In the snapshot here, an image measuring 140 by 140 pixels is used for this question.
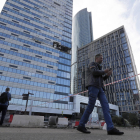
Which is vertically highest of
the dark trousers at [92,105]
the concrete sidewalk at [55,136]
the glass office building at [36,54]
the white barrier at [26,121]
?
the glass office building at [36,54]

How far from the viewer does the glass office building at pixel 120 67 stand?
176 feet

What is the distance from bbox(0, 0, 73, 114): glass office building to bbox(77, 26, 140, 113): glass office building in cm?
3045

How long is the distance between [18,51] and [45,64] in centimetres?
1013

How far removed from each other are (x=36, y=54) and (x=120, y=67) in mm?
Answer: 46192

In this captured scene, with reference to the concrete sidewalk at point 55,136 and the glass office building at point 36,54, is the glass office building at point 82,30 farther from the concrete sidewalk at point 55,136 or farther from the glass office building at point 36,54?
Result: the concrete sidewalk at point 55,136

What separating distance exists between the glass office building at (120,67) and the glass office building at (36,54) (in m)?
30.4

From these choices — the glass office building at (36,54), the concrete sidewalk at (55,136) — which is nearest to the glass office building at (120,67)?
the glass office building at (36,54)

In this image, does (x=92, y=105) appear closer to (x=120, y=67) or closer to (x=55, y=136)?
(x=55, y=136)

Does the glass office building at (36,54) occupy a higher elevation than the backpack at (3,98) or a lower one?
higher

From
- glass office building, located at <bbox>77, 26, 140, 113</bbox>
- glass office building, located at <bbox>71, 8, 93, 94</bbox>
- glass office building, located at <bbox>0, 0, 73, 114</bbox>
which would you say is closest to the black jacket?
glass office building, located at <bbox>0, 0, 73, 114</bbox>

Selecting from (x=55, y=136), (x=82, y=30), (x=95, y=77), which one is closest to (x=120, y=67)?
(x=95, y=77)

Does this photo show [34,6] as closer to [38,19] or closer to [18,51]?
[38,19]

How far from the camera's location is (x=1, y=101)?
423 centimetres

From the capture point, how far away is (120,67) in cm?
6059
